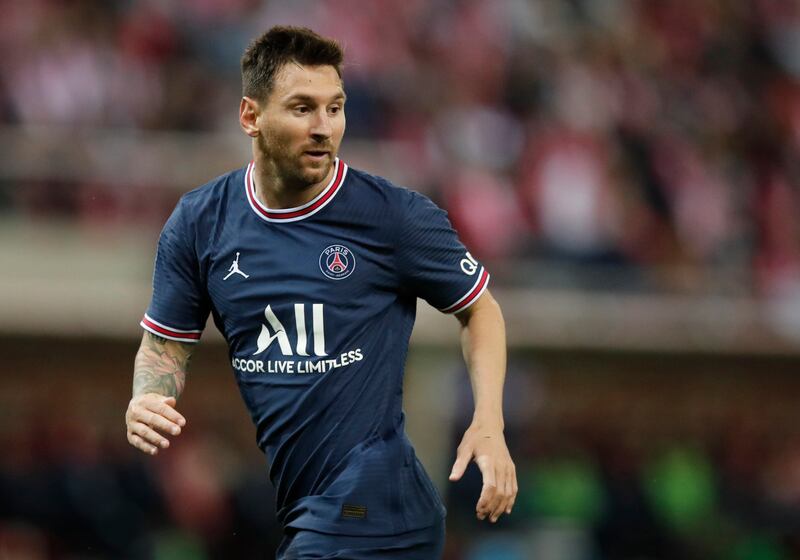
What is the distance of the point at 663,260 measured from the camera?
586 inches

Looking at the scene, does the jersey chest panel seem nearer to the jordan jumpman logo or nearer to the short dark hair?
the jordan jumpman logo

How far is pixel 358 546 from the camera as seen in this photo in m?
5.10

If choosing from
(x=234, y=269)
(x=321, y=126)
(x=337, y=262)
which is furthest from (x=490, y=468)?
(x=321, y=126)

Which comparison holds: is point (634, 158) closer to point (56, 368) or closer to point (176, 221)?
point (56, 368)

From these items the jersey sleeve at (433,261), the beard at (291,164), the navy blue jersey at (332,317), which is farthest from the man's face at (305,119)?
the jersey sleeve at (433,261)

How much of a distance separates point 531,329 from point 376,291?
9.28 m

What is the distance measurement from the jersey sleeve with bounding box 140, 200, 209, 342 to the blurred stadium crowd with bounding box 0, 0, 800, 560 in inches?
264

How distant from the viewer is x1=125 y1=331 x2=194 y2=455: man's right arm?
5012 millimetres

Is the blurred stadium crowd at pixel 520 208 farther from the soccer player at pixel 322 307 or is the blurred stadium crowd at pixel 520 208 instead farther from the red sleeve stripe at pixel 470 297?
the red sleeve stripe at pixel 470 297

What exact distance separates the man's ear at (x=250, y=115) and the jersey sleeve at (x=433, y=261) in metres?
0.60

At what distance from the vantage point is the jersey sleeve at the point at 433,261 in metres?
5.28

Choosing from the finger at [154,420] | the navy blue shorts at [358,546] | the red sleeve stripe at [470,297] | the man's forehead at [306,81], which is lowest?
the navy blue shorts at [358,546]

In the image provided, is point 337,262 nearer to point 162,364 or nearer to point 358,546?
point 162,364

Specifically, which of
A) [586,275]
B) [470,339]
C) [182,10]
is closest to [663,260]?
[586,275]
